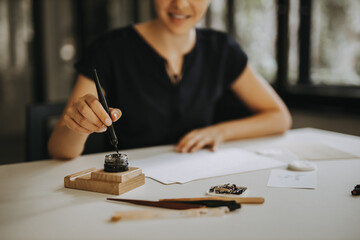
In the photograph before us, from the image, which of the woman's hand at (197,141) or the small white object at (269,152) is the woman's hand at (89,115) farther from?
the small white object at (269,152)

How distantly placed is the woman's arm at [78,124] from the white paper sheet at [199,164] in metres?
0.18

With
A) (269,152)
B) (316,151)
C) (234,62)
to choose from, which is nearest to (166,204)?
(269,152)

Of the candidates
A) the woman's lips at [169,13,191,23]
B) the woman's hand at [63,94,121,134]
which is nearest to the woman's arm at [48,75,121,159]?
the woman's hand at [63,94,121,134]

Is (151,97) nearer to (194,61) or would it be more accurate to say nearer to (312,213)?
(194,61)

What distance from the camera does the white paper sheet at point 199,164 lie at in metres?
0.98

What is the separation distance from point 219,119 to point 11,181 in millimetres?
1263

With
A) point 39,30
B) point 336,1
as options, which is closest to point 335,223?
point 336,1

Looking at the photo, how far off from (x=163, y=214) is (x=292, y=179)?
400 millimetres

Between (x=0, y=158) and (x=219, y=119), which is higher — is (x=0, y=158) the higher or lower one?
the lower one

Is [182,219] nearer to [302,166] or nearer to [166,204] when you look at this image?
[166,204]

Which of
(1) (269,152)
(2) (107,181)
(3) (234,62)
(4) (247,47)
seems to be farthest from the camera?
(4) (247,47)

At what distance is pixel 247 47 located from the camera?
3.07m

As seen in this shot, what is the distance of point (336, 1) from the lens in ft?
7.76

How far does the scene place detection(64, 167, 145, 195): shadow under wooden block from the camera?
0.84m
